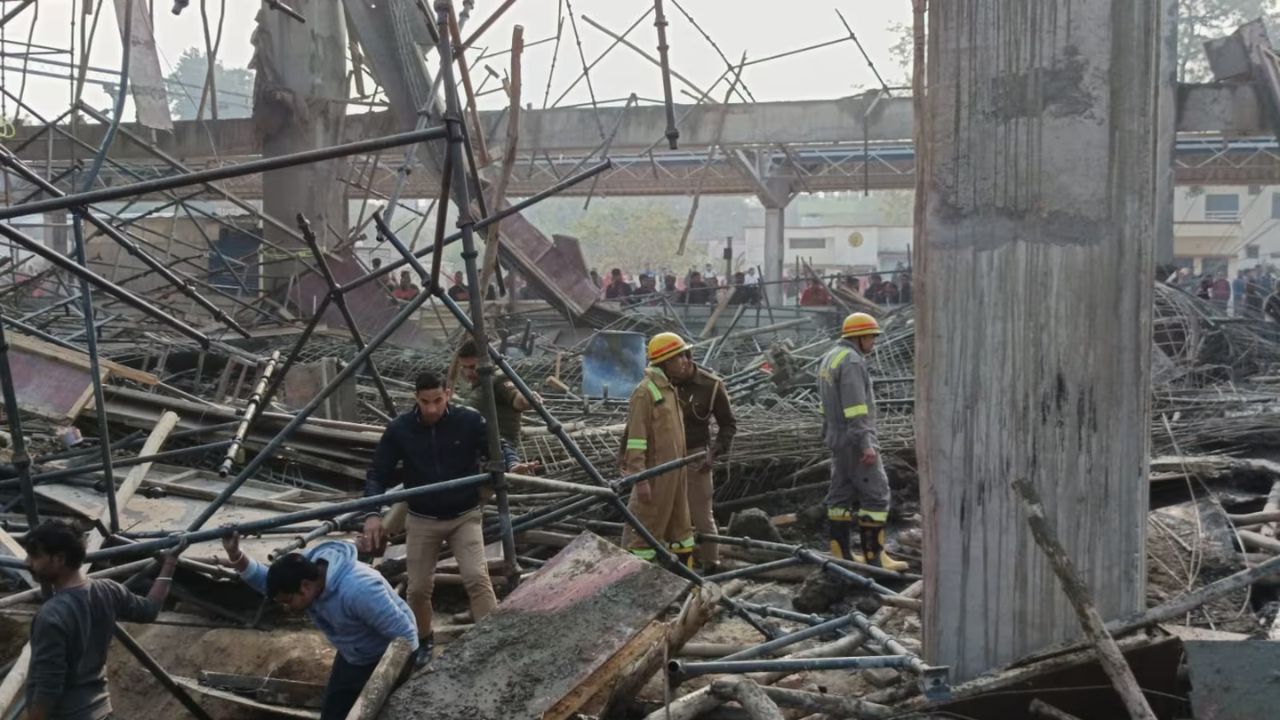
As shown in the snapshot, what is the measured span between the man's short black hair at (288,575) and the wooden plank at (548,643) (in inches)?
24.7

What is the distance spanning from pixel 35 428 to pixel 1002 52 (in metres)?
8.61

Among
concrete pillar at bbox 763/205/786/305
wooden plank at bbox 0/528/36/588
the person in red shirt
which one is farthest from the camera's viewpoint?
concrete pillar at bbox 763/205/786/305

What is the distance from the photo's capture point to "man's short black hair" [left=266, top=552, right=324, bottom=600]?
4242mm

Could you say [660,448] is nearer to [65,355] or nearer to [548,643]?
[548,643]

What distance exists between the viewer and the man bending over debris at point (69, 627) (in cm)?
420

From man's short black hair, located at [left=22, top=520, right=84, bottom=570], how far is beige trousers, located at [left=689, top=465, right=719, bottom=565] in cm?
432

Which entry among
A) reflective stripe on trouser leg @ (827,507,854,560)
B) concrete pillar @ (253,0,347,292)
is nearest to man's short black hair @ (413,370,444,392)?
reflective stripe on trouser leg @ (827,507,854,560)

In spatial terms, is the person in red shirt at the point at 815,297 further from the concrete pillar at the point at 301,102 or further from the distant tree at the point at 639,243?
the distant tree at the point at 639,243

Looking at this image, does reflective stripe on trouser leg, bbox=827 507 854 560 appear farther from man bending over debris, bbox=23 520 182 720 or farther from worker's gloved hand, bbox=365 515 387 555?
man bending over debris, bbox=23 520 182 720

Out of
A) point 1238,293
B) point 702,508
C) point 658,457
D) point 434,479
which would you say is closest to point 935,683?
point 434,479

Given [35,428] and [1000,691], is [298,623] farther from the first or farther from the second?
[1000,691]

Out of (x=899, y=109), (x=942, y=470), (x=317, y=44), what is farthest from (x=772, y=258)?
(x=942, y=470)

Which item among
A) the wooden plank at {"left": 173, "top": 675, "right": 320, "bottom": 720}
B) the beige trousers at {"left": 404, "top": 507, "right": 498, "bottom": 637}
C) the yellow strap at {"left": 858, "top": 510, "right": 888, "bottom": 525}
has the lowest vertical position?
the wooden plank at {"left": 173, "top": 675, "right": 320, "bottom": 720}

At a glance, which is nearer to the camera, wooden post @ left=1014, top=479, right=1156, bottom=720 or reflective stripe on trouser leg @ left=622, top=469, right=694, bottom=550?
wooden post @ left=1014, top=479, right=1156, bottom=720
